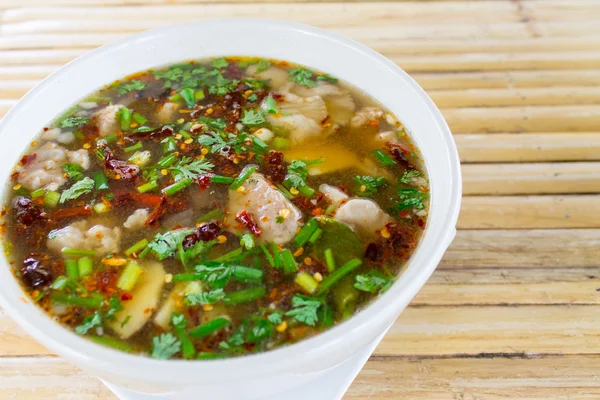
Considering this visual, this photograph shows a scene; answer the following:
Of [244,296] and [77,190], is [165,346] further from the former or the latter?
[77,190]

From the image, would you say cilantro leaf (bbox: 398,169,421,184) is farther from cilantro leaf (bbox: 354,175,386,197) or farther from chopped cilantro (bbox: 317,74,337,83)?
chopped cilantro (bbox: 317,74,337,83)

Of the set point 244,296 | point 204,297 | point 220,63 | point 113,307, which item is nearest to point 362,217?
point 244,296

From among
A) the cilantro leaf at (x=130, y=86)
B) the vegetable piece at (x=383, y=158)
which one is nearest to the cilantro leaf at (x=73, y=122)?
the cilantro leaf at (x=130, y=86)

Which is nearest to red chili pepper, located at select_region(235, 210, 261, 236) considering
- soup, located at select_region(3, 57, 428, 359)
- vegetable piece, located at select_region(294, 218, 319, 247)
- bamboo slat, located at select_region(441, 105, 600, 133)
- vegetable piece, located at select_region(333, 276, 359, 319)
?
soup, located at select_region(3, 57, 428, 359)

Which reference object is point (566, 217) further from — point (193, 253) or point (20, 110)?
point (20, 110)

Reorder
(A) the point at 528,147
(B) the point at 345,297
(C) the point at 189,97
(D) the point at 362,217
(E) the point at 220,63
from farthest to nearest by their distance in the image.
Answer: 1. (A) the point at 528,147
2. (E) the point at 220,63
3. (C) the point at 189,97
4. (D) the point at 362,217
5. (B) the point at 345,297

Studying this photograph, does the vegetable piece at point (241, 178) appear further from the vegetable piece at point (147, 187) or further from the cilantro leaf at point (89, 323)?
the cilantro leaf at point (89, 323)
